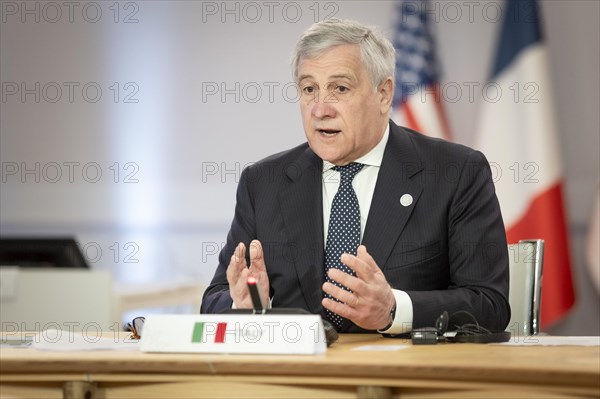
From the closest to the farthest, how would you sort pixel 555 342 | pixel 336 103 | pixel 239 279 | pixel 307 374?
pixel 307 374, pixel 555 342, pixel 239 279, pixel 336 103

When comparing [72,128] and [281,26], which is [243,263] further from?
[72,128]

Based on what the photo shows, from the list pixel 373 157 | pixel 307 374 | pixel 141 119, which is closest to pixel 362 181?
pixel 373 157

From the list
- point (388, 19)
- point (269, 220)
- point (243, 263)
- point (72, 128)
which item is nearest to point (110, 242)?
point (72, 128)

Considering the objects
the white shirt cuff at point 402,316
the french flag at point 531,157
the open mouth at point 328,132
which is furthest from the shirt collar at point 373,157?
the french flag at point 531,157

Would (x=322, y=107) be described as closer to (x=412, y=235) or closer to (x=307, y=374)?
(x=412, y=235)

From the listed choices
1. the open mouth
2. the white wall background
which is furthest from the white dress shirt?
the white wall background

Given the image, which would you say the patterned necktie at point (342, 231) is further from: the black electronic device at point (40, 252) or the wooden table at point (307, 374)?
the black electronic device at point (40, 252)

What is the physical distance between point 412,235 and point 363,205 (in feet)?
0.56

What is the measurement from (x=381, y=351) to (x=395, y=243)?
70cm

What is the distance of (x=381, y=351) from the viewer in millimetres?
1657

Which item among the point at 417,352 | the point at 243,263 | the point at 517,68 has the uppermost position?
the point at 517,68

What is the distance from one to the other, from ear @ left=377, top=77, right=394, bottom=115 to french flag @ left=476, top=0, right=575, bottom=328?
5.84 ft

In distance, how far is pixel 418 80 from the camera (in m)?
4.45

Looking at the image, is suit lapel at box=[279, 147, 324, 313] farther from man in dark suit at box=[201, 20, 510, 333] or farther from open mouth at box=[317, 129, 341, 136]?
open mouth at box=[317, 129, 341, 136]
